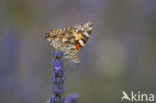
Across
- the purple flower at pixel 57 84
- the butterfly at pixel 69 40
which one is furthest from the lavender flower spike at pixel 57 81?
the butterfly at pixel 69 40

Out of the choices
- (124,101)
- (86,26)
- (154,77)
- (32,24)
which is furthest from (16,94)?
(32,24)

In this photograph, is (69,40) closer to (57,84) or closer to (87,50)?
(57,84)

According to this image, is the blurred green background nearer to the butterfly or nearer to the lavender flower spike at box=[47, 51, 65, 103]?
the butterfly

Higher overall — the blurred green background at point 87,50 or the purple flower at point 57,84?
the blurred green background at point 87,50

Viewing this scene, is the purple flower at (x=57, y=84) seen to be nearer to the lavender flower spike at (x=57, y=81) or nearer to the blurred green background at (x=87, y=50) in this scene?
the lavender flower spike at (x=57, y=81)

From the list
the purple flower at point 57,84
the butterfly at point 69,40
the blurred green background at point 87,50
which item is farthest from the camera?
the blurred green background at point 87,50

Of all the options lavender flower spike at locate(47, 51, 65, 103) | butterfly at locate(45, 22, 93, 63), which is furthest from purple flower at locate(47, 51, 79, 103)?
butterfly at locate(45, 22, 93, 63)
